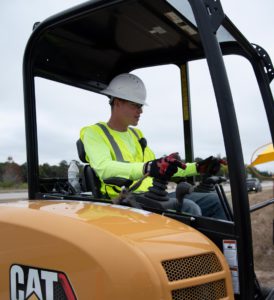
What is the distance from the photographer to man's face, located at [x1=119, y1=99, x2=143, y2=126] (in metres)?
3.50

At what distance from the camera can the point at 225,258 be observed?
6.72 ft

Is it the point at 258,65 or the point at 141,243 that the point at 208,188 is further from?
the point at 141,243

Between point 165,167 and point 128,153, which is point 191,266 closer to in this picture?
point 165,167

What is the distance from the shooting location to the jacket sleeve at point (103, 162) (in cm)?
268

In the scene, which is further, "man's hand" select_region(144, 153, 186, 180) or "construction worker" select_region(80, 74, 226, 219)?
"construction worker" select_region(80, 74, 226, 219)

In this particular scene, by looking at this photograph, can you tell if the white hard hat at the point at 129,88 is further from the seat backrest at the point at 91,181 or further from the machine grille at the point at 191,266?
the machine grille at the point at 191,266

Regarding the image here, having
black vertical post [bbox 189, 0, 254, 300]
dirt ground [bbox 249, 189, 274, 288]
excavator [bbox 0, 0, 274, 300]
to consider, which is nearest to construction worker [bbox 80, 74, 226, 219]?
excavator [bbox 0, 0, 274, 300]

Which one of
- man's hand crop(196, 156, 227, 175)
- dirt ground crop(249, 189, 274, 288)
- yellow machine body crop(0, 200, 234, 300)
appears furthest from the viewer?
dirt ground crop(249, 189, 274, 288)

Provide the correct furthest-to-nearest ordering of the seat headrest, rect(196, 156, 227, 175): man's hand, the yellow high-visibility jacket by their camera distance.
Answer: the seat headrest
rect(196, 156, 227, 175): man's hand
the yellow high-visibility jacket

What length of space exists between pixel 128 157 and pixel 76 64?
0.84 meters

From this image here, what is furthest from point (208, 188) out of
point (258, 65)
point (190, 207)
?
point (258, 65)

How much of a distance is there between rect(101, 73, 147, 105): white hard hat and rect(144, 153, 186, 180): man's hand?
1092 mm

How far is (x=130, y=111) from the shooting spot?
3496mm

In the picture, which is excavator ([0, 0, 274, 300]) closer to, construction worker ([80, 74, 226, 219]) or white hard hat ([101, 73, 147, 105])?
construction worker ([80, 74, 226, 219])
